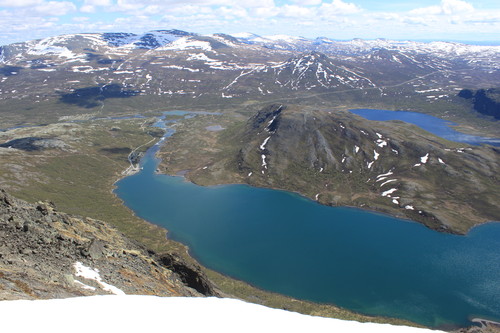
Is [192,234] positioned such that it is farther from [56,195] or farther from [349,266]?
[56,195]

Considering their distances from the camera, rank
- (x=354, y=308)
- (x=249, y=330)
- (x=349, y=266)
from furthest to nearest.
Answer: (x=349, y=266)
(x=354, y=308)
(x=249, y=330)

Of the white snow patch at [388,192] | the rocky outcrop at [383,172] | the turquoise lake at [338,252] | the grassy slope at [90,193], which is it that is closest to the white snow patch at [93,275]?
the grassy slope at [90,193]

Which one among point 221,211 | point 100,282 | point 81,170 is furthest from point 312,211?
point 81,170

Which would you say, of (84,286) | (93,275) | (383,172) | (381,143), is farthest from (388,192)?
(84,286)

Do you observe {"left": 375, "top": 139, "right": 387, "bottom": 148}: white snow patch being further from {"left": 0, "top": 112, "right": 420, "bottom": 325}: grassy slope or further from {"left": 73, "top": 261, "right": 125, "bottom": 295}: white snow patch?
{"left": 73, "top": 261, "right": 125, "bottom": 295}: white snow patch

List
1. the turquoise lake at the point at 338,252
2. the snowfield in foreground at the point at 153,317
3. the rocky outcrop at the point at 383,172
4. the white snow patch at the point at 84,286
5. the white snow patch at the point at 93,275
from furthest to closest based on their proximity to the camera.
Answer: the rocky outcrop at the point at 383,172, the turquoise lake at the point at 338,252, the white snow patch at the point at 93,275, the white snow patch at the point at 84,286, the snowfield in foreground at the point at 153,317

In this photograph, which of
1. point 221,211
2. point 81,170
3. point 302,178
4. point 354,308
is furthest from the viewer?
point 81,170

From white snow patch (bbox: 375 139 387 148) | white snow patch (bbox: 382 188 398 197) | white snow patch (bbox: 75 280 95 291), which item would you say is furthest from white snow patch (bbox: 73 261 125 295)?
white snow patch (bbox: 375 139 387 148)

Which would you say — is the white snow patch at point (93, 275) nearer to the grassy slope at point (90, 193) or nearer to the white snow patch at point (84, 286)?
the white snow patch at point (84, 286)
